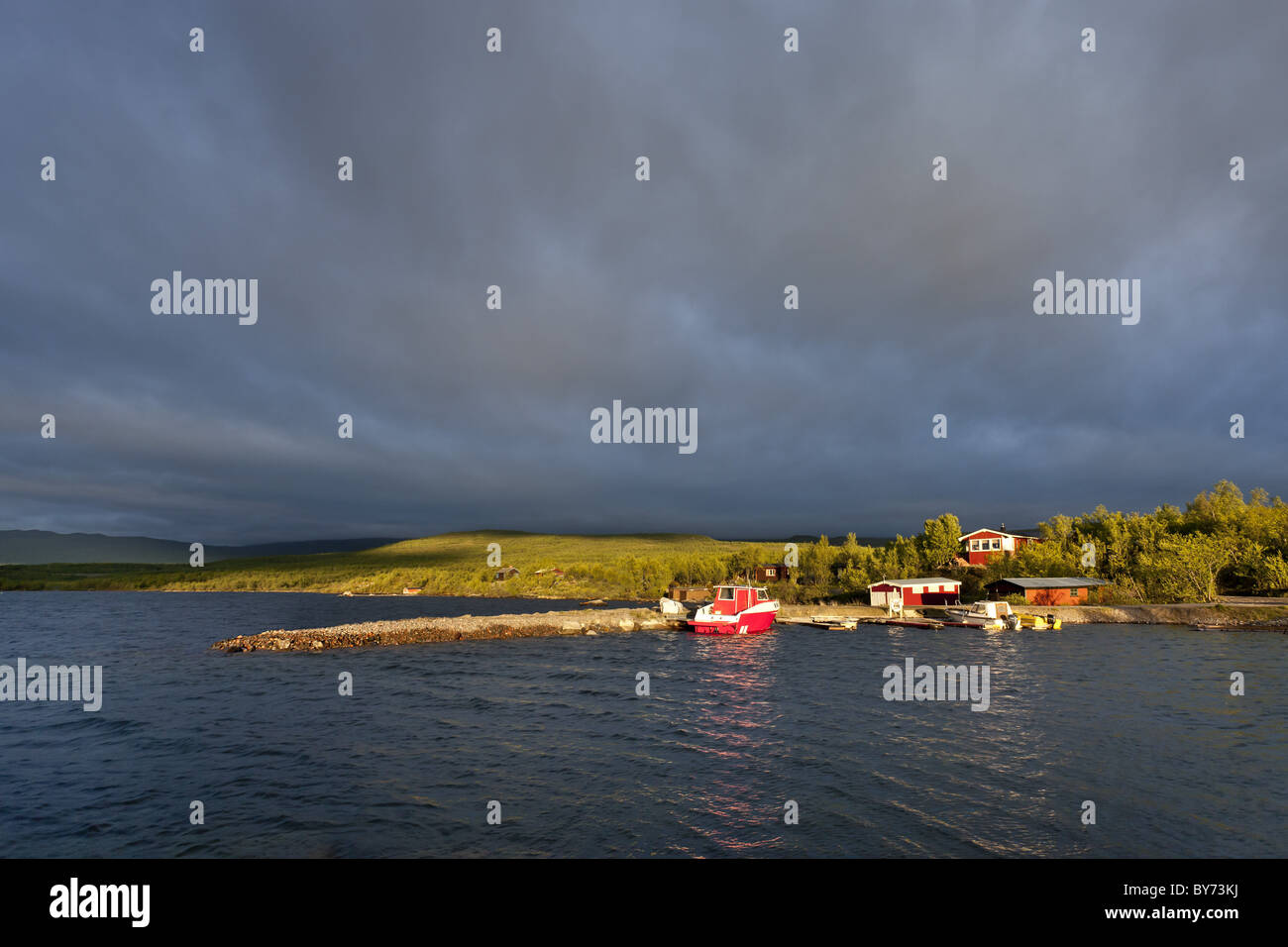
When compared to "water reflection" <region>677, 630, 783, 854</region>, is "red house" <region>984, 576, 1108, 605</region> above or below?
below

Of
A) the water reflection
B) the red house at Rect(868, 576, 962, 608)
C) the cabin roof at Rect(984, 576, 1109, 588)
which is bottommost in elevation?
the red house at Rect(868, 576, 962, 608)

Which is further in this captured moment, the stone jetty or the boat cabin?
the boat cabin

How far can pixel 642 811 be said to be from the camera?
19.3m

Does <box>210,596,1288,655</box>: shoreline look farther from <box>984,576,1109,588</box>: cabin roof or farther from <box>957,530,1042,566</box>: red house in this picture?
<box>957,530,1042,566</box>: red house

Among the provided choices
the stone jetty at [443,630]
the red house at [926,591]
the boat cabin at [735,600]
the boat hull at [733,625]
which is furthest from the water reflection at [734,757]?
the red house at [926,591]

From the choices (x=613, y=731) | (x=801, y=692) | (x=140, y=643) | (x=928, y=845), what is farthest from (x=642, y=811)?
(x=140, y=643)

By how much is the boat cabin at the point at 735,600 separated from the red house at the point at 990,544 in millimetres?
66612

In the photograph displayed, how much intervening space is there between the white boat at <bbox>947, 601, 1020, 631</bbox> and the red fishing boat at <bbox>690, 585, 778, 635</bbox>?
89.7 ft

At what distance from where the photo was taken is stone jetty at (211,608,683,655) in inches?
2489

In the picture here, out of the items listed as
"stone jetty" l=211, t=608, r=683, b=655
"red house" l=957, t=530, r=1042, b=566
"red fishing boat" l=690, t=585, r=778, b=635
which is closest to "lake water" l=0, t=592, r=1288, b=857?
"stone jetty" l=211, t=608, r=683, b=655

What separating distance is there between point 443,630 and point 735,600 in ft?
126

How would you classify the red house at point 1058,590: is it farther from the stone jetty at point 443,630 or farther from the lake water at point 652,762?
the stone jetty at point 443,630

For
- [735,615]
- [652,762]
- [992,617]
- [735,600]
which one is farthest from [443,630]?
[992,617]
